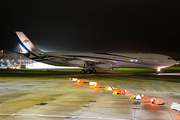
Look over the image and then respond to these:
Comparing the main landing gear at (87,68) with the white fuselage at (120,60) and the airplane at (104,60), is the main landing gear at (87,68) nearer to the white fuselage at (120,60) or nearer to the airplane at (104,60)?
the airplane at (104,60)

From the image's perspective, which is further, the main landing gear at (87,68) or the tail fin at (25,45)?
the tail fin at (25,45)

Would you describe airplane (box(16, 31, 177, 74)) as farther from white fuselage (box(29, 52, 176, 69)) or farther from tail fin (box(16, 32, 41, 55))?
tail fin (box(16, 32, 41, 55))

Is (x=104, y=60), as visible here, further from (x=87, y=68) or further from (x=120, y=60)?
(x=87, y=68)

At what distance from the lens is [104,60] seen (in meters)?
42.6

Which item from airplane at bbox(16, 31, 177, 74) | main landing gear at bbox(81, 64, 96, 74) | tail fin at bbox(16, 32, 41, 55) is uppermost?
tail fin at bbox(16, 32, 41, 55)

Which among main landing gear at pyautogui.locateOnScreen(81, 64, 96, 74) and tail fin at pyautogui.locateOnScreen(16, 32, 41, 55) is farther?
tail fin at pyautogui.locateOnScreen(16, 32, 41, 55)

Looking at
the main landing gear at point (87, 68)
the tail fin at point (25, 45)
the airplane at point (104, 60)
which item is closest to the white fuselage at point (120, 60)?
the airplane at point (104, 60)

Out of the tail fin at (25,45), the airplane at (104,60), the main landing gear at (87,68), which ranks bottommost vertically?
the main landing gear at (87,68)

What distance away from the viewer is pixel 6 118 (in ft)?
26.5

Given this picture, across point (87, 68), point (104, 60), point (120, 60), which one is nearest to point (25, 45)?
point (87, 68)

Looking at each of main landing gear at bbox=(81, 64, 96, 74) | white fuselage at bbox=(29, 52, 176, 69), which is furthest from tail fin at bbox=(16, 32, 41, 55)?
main landing gear at bbox=(81, 64, 96, 74)

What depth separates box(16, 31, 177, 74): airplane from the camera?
133ft

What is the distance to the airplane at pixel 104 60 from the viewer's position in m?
40.4

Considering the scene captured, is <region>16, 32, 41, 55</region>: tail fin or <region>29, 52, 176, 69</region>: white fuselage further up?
<region>16, 32, 41, 55</region>: tail fin
